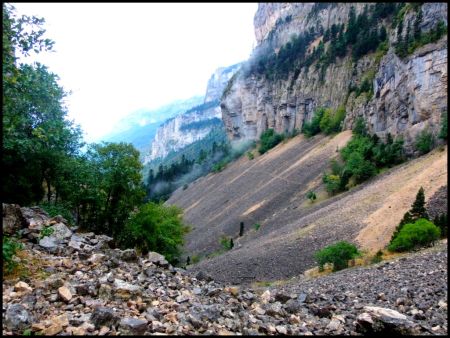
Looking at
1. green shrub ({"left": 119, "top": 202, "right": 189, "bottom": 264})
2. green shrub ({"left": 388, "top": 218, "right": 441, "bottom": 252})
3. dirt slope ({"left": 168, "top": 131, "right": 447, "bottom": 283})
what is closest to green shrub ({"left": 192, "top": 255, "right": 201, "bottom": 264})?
dirt slope ({"left": 168, "top": 131, "right": 447, "bottom": 283})

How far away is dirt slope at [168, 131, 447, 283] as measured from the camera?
95.8 feet

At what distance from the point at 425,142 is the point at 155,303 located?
46391 mm

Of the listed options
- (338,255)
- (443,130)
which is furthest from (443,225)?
(443,130)

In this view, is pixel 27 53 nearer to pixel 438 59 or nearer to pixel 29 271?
pixel 29 271

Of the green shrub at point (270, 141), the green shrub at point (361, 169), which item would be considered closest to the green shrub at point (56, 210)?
the green shrub at point (361, 169)

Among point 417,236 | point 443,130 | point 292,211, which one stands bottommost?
point 292,211

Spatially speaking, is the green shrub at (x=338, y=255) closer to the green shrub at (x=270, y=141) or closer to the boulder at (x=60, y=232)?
the boulder at (x=60, y=232)

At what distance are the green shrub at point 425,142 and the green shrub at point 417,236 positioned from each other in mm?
27253

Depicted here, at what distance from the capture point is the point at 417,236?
21.9 metres

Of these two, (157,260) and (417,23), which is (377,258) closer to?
(157,260)

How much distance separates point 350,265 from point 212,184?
205 feet

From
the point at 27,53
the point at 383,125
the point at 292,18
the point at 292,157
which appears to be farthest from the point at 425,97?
the point at 292,18

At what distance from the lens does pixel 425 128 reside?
1922 inches

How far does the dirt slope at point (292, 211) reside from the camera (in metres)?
29.2
